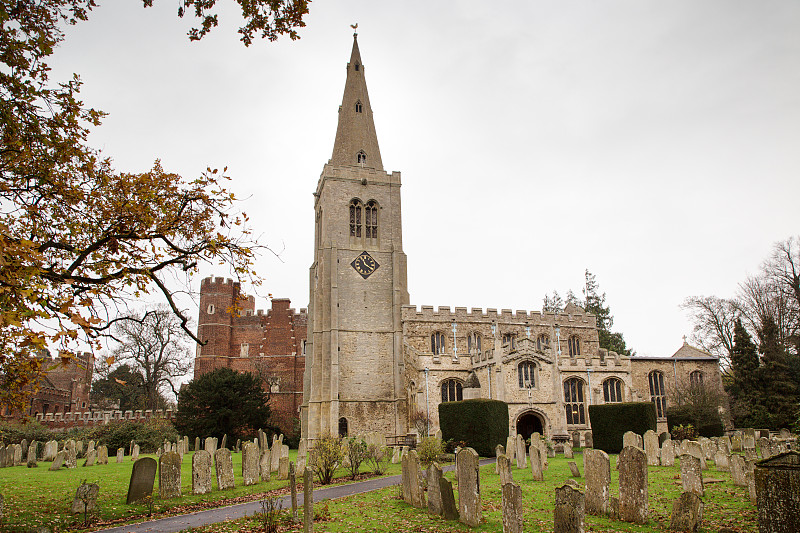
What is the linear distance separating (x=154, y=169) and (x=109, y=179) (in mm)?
698

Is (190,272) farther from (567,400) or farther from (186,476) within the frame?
(567,400)

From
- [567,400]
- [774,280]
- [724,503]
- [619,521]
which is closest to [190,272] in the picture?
[619,521]

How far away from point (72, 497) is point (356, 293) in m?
23.5

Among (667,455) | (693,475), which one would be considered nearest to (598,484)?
(693,475)

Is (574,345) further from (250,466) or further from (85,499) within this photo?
(85,499)

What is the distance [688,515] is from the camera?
7.90m

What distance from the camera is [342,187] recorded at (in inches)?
1462

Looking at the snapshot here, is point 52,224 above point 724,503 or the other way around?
above

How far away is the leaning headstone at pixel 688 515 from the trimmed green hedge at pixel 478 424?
14.7m

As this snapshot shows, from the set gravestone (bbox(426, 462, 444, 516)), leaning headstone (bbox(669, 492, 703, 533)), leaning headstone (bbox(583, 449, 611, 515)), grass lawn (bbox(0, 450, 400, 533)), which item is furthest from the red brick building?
leaning headstone (bbox(669, 492, 703, 533))

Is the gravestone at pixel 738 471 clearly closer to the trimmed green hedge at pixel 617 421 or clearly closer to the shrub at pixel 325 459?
the shrub at pixel 325 459

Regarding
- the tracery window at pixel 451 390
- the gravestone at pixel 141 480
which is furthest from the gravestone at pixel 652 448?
the tracery window at pixel 451 390

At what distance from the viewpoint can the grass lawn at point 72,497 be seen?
31.9 ft

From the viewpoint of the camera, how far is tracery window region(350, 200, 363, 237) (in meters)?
36.8
